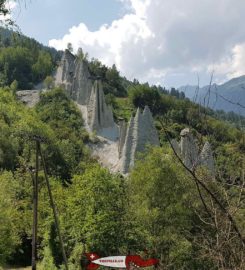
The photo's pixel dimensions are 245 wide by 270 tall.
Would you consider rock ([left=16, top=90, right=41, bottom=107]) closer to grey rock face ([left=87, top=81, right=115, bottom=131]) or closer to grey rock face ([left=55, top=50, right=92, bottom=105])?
grey rock face ([left=55, top=50, right=92, bottom=105])

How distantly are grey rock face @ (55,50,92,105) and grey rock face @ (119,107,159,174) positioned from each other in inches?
1490

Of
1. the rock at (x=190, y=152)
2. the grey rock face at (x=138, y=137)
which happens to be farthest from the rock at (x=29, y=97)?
the rock at (x=190, y=152)

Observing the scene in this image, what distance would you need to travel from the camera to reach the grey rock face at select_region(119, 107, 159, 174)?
51.3 m

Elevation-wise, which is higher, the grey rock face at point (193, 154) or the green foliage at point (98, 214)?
the grey rock face at point (193, 154)

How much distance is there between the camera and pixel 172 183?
29844 mm

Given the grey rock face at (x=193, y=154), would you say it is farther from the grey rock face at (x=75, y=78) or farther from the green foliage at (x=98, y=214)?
the grey rock face at (x=75, y=78)

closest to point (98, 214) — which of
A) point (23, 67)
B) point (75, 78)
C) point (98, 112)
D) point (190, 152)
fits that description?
point (190, 152)

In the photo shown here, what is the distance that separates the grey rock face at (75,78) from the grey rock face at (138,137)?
37840 mm

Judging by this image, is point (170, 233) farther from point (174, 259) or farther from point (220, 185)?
point (220, 185)

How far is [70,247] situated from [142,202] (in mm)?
5170

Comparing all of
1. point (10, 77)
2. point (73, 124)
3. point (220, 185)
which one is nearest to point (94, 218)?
point (220, 185)

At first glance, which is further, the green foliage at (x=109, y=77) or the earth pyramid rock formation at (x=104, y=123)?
the green foliage at (x=109, y=77)

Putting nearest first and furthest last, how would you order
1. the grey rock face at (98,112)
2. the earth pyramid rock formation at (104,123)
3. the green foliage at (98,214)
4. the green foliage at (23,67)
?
the green foliage at (98,214), the earth pyramid rock formation at (104,123), the grey rock face at (98,112), the green foliage at (23,67)

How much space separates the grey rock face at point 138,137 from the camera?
5131cm
